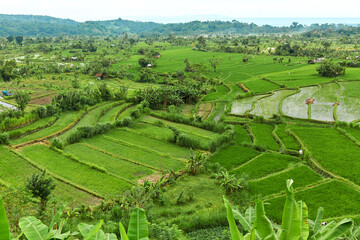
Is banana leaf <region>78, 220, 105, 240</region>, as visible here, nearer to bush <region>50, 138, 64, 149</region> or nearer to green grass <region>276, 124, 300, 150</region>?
bush <region>50, 138, 64, 149</region>

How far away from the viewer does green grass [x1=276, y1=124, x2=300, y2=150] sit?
22816 millimetres

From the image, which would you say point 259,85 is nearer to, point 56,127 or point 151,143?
point 151,143

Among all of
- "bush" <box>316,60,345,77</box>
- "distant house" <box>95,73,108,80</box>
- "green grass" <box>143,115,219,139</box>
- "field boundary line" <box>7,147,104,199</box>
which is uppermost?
"bush" <box>316,60,345,77</box>

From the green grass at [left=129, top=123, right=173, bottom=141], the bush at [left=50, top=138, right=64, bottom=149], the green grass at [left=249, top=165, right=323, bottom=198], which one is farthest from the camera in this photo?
the green grass at [left=129, top=123, right=173, bottom=141]

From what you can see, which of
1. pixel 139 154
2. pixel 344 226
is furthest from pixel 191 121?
pixel 344 226

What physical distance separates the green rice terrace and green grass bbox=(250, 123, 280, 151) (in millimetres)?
187

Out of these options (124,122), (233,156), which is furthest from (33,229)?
(124,122)

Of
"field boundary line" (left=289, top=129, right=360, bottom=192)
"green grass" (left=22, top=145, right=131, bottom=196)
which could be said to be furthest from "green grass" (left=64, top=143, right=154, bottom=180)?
"field boundary line" (left=289, top=129, right=360, bottom=192)

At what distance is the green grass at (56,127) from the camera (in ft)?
79.0

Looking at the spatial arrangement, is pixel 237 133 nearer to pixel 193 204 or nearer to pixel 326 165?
pixel 326 165

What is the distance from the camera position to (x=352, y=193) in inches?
623

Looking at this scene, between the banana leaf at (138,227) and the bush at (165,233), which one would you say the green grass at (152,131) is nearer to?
the bush at (165,233)

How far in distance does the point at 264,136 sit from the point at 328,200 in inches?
416

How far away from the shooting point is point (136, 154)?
22453 millimetres
